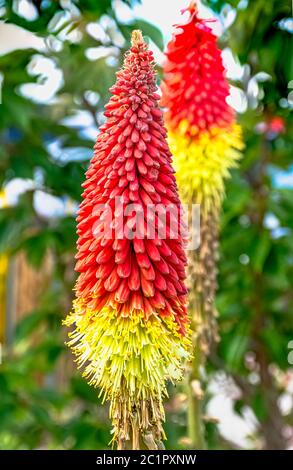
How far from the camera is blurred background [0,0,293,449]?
28.9 inches

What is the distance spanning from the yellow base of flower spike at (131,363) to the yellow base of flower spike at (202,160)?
0.71ft

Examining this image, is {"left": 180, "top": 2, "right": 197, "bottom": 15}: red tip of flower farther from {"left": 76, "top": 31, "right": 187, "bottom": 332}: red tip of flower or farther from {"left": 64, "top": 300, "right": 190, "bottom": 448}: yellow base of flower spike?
{"left": 64, "top": 300, "right": 190, "bottom": 448}: yellow base of flower spike

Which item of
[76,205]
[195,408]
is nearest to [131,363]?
[195,408]

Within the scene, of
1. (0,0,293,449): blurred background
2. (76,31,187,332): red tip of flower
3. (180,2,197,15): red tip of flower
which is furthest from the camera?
(0,0,293,449): blurred background

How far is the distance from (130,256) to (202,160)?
0.22 m

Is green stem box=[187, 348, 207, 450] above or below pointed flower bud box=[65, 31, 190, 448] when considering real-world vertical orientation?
below

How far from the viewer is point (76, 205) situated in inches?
43.3

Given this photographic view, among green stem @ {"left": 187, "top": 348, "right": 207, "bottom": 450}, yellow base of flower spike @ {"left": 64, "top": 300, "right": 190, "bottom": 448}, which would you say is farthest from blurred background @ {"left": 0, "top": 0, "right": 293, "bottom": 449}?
yellow base of flower spike @ {"left": 64, "top": 300, "right": 190, "bottom": 448}

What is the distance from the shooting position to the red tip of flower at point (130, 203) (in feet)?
1.43

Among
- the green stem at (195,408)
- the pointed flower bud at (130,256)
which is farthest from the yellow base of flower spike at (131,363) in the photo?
the green stem at (195,408)

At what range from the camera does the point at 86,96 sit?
86cm

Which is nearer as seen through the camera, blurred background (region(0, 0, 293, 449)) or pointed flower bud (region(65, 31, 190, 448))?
pointed flower bud (region(65, 31, 190, 448))

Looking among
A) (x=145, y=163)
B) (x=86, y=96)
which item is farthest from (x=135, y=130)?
(x=86, y=96)

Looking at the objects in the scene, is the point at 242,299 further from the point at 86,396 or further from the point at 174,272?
the point at 174,272
